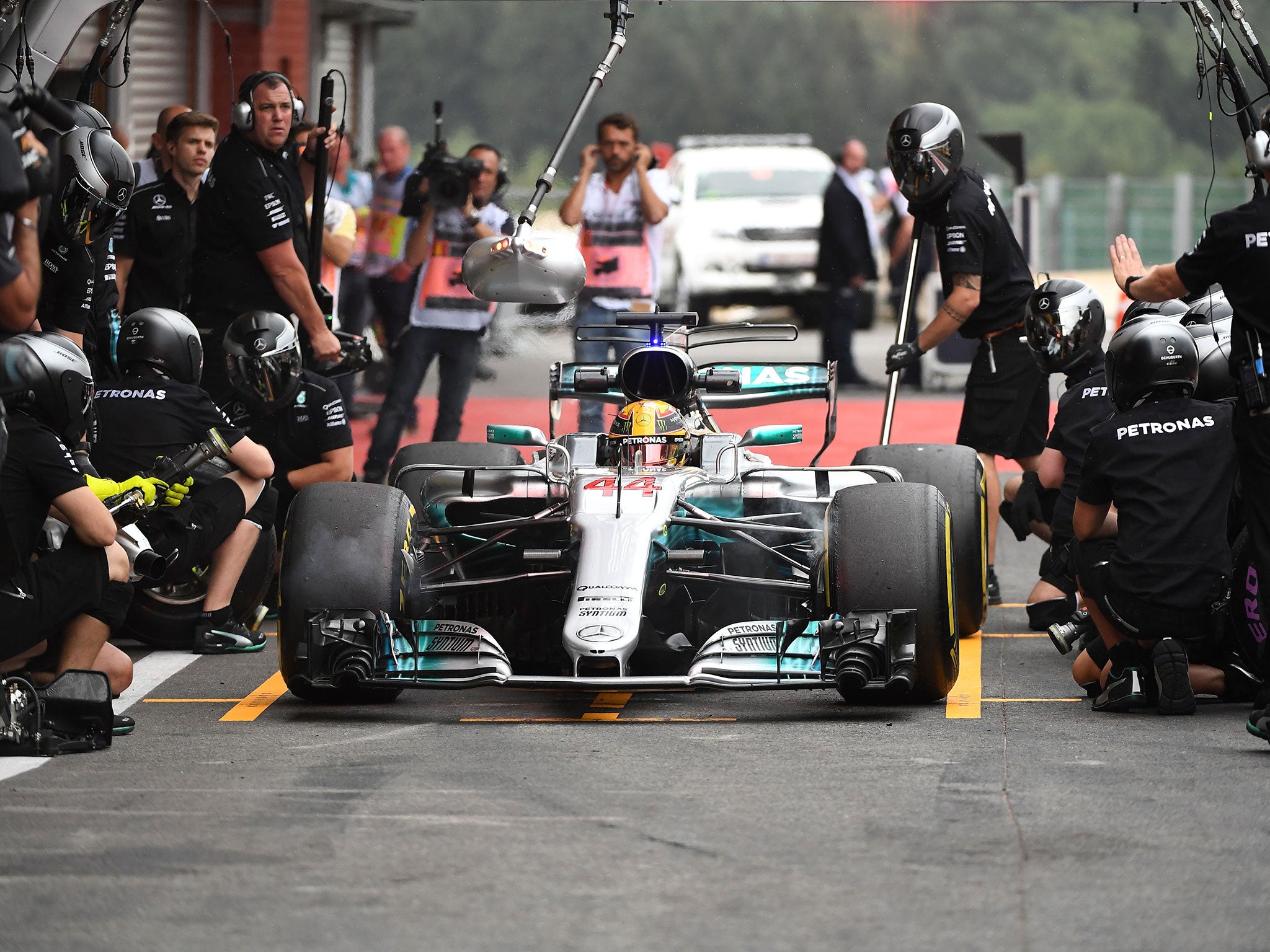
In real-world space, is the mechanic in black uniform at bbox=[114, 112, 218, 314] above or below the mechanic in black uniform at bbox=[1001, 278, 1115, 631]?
above

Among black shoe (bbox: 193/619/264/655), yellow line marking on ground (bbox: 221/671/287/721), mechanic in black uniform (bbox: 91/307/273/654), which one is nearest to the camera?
yellow line marking on ground (bbox: 221/671/287/721)

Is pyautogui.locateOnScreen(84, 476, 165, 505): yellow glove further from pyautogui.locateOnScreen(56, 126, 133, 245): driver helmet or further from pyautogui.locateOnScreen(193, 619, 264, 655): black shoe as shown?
pyautogui.locateOnScreen(193, 619, 264, 655): black shoe

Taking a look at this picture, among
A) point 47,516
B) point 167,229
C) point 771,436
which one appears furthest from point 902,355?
point 47,516

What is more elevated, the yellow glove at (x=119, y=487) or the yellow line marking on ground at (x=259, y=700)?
the yellow glove at (x=119, y=487)

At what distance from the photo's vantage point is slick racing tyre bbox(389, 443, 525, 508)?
27.0ft

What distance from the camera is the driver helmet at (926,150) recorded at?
941cm

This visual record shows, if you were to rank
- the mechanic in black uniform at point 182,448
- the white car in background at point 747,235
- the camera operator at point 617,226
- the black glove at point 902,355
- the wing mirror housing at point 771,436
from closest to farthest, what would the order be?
1. the wing mirror housing at point 771,436
2. the mechanic in black uniform at point 182,448
3. the black glove at point 902,355
4. the camera operator at point 617,226
5. the white car in background at point 747,235

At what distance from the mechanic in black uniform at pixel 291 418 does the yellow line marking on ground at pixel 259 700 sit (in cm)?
131

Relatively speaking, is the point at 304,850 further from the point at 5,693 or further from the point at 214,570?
the point at 214,570

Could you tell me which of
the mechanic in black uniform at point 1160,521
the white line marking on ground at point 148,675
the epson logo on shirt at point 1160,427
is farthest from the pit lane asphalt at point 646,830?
the epson logo on shirt at point 1160,427

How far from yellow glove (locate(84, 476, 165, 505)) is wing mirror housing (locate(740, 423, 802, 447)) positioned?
2.10m

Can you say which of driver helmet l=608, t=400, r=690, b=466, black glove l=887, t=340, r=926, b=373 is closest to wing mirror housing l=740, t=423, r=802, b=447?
driver helmet l=608, t=400, r=690, b=466

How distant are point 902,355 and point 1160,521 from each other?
9.31 ft

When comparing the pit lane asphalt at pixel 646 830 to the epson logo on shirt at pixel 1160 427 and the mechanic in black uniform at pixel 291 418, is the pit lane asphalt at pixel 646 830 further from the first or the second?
the mechanic in black uniform at pixel 291 418
